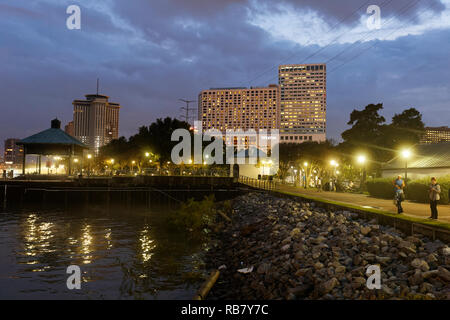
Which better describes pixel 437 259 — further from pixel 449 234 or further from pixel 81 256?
pixel 81 256

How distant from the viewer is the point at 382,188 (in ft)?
82.8

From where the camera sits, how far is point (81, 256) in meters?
15.2

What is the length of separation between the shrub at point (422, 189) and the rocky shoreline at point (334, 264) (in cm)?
850

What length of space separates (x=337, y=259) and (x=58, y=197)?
44.3 meters

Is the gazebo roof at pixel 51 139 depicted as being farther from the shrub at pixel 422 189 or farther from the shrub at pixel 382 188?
the shrub at pixel 422 189

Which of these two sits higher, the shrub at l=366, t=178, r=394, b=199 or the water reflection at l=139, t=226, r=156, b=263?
the shrub at l=366, t=178, r=394, b=199

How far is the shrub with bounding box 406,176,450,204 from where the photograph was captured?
63.9ft

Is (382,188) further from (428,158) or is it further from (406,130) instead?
(406,130)

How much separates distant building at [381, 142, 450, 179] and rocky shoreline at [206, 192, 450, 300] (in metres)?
17.3

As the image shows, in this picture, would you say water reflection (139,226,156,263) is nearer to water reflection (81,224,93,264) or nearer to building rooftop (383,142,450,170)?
water reflection (81,224,93,264)

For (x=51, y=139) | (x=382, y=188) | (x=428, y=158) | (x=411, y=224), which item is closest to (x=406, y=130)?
(x=428, y=158)

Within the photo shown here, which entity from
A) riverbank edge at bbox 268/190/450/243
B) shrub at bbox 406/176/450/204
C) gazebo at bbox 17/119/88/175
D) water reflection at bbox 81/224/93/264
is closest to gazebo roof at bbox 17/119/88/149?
gazebo at bbox 17/119/88/175

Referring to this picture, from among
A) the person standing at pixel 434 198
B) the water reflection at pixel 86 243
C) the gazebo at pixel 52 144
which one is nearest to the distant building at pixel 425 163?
the person standing at pixel 434 198
